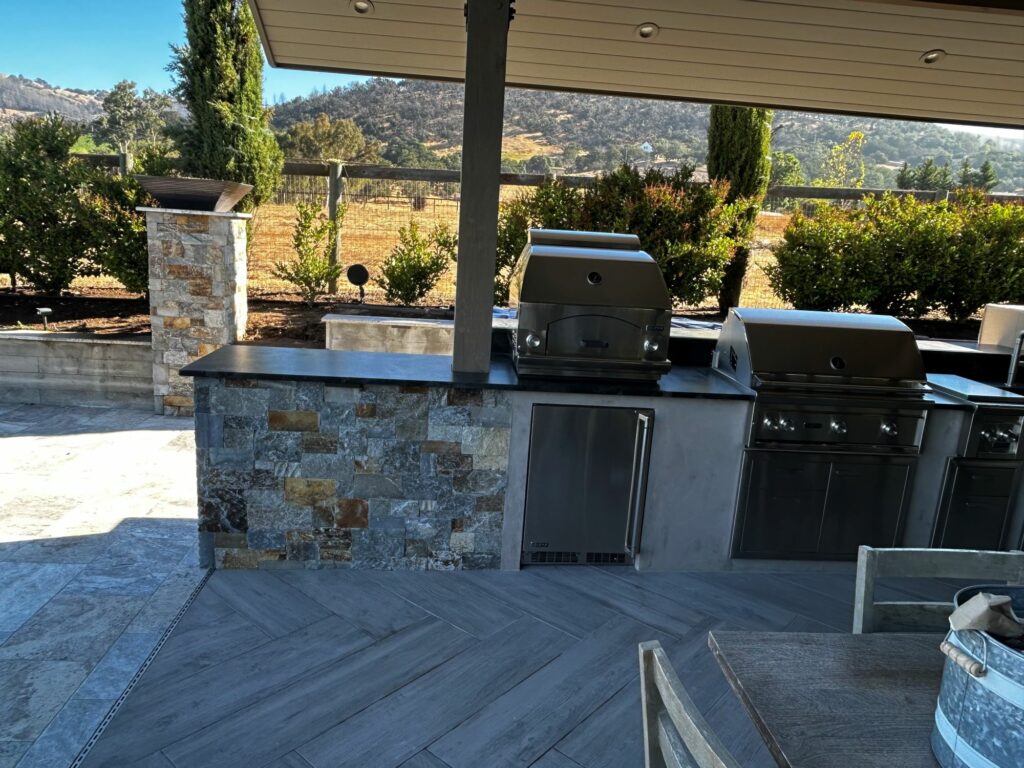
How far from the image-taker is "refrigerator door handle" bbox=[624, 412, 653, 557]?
309 centimetres

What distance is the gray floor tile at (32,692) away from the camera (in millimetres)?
2129

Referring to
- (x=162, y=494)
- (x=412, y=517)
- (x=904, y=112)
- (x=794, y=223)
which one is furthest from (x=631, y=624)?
(x=794, y=223)

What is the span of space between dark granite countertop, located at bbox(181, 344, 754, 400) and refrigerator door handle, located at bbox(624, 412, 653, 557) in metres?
0.15

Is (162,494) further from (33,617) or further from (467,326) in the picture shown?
(467,326)

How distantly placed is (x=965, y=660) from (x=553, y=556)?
93.4 inches

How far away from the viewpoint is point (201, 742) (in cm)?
211

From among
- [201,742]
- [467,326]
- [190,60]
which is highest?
[190,60]

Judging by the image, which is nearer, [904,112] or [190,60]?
[904,112]

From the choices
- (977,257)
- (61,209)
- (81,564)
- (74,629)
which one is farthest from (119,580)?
(977,257)

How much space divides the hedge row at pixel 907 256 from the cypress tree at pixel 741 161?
1.26ft

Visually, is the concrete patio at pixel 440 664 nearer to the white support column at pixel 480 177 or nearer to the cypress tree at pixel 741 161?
the white support column at pixel 480 177

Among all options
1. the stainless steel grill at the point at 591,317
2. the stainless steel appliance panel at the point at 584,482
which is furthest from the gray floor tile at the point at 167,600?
the stainless steel grill at the point at 591,317

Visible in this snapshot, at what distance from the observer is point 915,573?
1.64m

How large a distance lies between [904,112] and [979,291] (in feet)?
9.26
